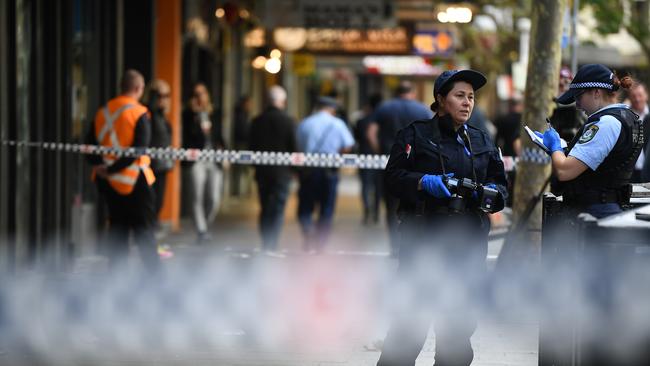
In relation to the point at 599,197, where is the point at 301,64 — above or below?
above

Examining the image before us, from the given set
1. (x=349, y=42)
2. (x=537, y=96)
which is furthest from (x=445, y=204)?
(x=349, y=42)

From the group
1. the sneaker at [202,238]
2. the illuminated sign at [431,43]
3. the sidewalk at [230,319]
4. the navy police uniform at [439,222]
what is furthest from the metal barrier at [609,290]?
the illuminated sign at [431,43]

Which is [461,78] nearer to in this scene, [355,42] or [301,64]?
[355,42]

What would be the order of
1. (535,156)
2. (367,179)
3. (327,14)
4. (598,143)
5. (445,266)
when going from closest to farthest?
(598,143), (445,266), (535,156), (367,179), (327,14)

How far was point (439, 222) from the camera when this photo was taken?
646 cm

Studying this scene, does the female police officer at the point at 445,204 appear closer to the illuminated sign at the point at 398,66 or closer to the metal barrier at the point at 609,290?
the metal barrier at the point at 609,290

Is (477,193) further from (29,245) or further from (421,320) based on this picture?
(29,245)

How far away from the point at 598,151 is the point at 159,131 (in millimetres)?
6323

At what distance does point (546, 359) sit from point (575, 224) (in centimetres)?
92

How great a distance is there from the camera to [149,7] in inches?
614

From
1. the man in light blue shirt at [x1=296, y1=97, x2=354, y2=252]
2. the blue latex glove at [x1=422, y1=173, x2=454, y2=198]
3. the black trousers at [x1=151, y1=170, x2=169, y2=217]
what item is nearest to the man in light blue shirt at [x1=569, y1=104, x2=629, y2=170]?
the blue latex glove at [x1=422, y1=173, x2=454, y2=198]

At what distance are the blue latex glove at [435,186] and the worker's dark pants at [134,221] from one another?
4450mm

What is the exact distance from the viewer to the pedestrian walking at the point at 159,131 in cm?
1197

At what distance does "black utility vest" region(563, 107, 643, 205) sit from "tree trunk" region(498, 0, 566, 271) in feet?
15.3
